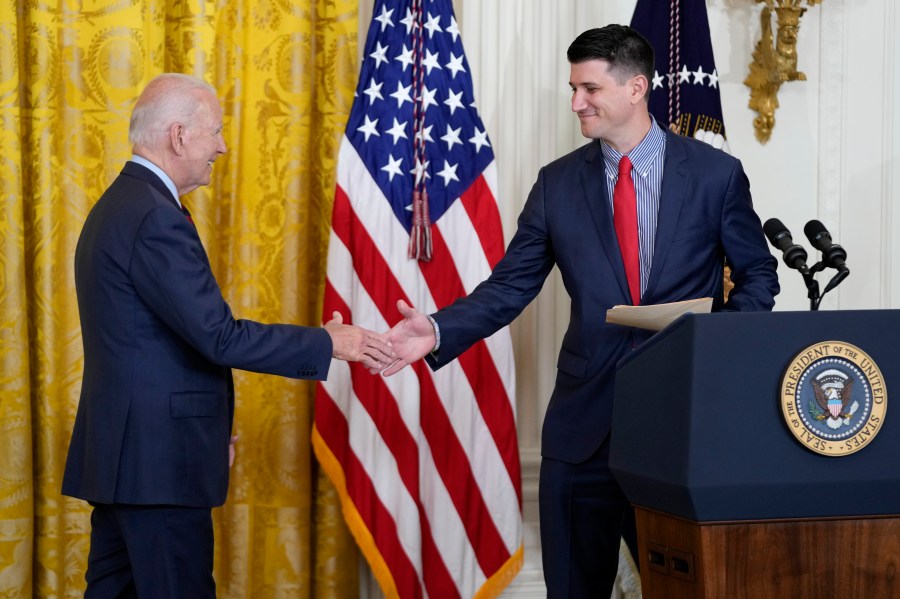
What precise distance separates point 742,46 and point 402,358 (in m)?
2.31

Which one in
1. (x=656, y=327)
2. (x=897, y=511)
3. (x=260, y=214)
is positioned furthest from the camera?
(x=260, y=214)

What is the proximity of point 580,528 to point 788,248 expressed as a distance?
1.04 metres

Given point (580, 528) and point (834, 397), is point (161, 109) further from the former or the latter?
point (834, 397)

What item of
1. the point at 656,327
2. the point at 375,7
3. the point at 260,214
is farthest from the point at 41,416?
the point at 656,327

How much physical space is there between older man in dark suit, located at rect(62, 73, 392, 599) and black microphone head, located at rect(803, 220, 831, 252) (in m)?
1.52

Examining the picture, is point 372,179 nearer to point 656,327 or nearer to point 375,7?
point 375,7

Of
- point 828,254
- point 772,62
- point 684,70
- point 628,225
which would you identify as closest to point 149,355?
point 628,225

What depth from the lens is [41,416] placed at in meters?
3.86

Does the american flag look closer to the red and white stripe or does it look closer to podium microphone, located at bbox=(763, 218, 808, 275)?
the red and white stripe

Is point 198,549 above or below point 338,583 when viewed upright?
above

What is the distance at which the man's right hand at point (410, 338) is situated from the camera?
3.30 meters

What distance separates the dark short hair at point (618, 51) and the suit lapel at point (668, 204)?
311 mm

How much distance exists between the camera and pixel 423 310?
158 inches

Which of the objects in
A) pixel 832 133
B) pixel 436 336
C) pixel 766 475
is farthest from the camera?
pixel 832 133
